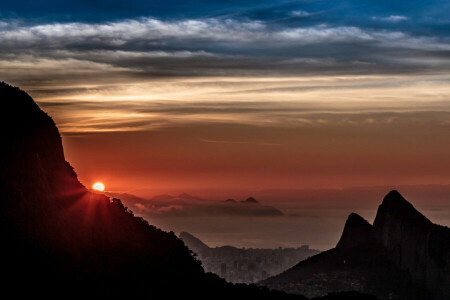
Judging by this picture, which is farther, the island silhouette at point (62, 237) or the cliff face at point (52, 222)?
the cliff face at point (52, 222)

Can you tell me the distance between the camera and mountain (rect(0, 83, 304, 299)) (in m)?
92.4

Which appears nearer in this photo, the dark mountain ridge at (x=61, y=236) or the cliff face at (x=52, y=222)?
the dark mountain ridge at (x=61, y=236)

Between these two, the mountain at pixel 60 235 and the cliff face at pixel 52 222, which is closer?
the mountain at pixel 60 235

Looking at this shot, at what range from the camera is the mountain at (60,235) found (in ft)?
303

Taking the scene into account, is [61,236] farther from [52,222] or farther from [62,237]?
[52,222]

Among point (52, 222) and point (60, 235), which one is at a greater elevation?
point (52, 222)

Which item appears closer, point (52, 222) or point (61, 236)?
point (52, 222)

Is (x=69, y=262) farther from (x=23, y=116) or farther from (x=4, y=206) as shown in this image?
(x=23, y=116)

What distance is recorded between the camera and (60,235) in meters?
99.4

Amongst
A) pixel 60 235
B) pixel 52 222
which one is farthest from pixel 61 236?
pixel 52 222

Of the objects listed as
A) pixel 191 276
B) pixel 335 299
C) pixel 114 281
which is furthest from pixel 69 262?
pixel 335 299

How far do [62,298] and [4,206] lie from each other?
1151 cm

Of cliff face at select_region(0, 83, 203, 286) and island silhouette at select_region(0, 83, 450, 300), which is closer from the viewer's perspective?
island silhouette at select_region(0, 83, 450, 300)

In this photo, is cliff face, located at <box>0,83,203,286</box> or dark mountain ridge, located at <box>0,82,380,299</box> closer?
dark mountain ridge, located at <box>0,82,380,299</box>
